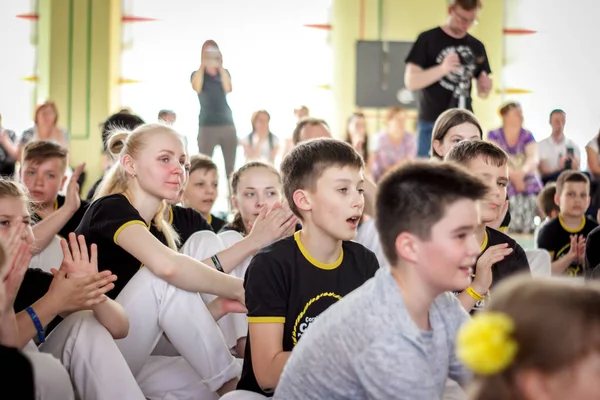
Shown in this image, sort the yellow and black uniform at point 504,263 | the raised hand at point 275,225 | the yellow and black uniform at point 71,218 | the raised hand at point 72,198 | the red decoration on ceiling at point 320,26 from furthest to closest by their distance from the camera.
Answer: the red decoration on ceiling at point 320,26 → the yellow and black uniform at point 71,218 → the raised hand at point 72,198 → the raised hand at point 275,225 → the yellow and black uniform at point 504,263

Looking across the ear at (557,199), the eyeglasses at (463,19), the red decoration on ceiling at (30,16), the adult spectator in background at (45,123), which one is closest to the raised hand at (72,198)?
the eyeglasses at (463,19)

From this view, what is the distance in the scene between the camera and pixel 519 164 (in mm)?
5832

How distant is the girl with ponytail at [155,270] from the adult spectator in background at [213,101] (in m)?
3.31

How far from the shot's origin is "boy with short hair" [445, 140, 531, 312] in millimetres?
2047

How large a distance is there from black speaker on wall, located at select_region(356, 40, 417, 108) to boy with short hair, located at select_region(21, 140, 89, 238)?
207 inches

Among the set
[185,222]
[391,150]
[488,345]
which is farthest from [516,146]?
[488,345]

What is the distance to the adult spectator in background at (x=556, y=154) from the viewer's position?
6168 millimetres

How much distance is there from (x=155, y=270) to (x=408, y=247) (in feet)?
2.96

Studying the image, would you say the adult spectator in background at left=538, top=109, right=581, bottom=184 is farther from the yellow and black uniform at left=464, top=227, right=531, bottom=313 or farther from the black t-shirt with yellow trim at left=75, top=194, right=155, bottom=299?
the black t-shirt with yellow trim at left=75, top=194, right=155, bottom=299

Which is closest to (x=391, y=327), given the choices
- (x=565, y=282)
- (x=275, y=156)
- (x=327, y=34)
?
(x=565, y=282)

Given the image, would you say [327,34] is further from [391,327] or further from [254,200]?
[391,327]

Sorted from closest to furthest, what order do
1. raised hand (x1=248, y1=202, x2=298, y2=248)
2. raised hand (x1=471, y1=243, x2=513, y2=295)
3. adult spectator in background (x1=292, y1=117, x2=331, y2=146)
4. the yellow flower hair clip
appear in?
the yellow flower hair clip → raised hand (x1=471, y1=243, x2=513, y2=295) → raised hand (x1=248, y1=202, x2=298, y2=248) → adult spectator in background (x1=292, y1=117, x2=331, y2=146)

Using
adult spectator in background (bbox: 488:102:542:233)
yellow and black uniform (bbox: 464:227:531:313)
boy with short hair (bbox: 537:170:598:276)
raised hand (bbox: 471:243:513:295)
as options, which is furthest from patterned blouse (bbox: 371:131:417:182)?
raised hand (bbox: 471:243:513:295)

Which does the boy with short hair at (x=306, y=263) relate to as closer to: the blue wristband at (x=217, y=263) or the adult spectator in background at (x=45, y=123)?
the blue wristband at (x=217, y=263)
